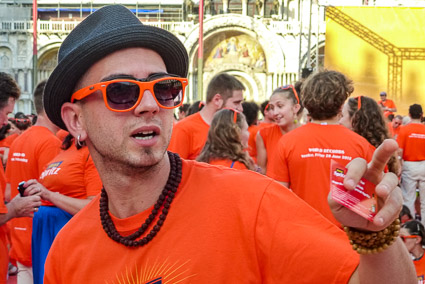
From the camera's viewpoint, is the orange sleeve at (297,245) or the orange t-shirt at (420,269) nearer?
the orange sleeve at (297,245)

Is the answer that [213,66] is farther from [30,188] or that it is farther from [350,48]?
[30,188]

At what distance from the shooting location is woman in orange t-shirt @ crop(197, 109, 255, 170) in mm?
4012

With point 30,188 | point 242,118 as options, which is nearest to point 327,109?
point 242,118

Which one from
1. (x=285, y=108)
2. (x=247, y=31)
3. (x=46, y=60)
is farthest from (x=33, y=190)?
(x=46, y=60)

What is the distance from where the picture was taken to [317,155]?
340 cm

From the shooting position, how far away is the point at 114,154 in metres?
1.56

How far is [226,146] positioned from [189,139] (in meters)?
0.79

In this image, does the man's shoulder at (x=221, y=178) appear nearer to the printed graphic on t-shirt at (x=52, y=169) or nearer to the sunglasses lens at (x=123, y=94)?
the sunglasses lens at (x=123, y=94)

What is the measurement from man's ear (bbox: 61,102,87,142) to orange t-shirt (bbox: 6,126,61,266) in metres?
2.39

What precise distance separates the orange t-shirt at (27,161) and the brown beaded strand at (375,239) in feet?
10.6

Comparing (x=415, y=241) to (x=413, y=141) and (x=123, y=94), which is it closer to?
(x=123, y=94)

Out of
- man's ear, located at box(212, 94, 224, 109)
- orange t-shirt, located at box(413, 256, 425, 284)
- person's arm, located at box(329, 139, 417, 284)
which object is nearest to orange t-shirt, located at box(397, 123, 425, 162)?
man's ear, located at box(212, 94, 224, 109)

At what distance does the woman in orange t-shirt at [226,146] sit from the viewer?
4012 millimetres

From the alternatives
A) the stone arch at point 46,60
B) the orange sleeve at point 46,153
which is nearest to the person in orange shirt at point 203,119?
the orange sleeve at point 46,153
